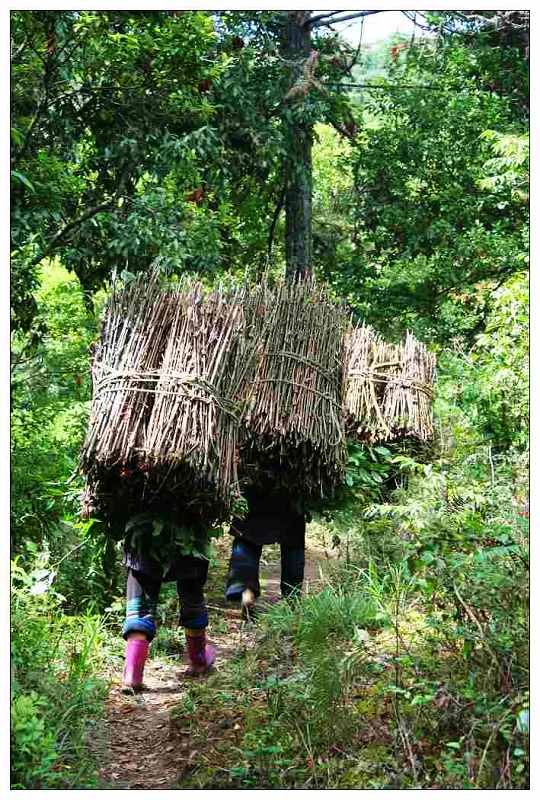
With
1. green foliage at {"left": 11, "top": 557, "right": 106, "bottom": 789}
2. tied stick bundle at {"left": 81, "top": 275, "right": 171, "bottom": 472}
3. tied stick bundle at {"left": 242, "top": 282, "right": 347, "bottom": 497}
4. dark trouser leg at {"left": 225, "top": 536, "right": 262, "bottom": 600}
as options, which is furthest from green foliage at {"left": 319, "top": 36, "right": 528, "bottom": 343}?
green foliage at {"left": 11, "top": 557, "right": 106, "bottom": 789}

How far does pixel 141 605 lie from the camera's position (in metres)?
4.75

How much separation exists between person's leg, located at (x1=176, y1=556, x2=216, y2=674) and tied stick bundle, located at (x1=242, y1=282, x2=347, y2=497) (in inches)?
39.9

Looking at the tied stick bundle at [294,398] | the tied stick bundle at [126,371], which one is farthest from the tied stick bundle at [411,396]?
the tied stick bundle at [126,371]

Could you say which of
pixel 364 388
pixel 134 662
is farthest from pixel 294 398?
pixel 364 388

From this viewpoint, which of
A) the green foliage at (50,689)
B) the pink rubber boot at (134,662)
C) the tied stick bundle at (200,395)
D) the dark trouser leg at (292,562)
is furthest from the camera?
the dark trouser leg at (292,562)

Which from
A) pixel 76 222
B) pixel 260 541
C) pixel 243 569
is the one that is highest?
pixel 76 222

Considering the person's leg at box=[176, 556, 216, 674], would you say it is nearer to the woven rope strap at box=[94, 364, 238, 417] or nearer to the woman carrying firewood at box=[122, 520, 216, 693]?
the woman carrying firewood at box=[122, 520, 216, 693]

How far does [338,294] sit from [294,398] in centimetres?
841

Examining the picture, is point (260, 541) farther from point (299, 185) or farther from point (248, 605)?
point (299, 185)

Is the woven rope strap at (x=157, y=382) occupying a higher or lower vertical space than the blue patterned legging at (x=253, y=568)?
higher

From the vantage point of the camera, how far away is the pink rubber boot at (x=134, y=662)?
4.69m

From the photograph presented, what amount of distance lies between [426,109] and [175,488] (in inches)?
400

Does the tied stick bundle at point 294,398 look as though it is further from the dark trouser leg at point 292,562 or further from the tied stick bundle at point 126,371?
the tied stick bundle at point 126,371

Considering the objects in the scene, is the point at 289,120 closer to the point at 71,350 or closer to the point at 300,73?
the point at 300,73
